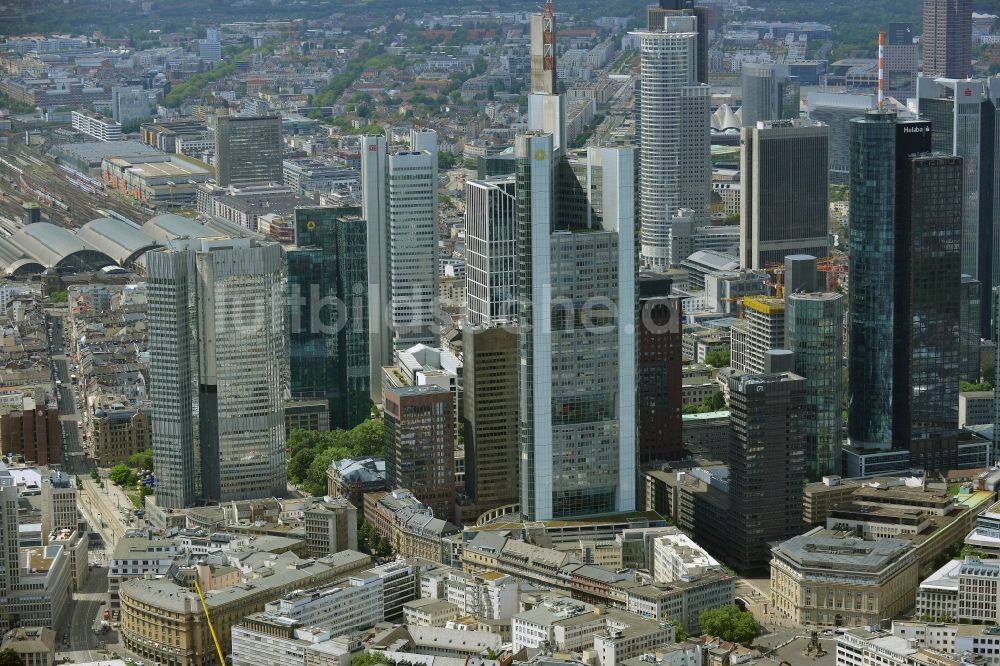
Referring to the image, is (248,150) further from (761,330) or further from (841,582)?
(841,582)

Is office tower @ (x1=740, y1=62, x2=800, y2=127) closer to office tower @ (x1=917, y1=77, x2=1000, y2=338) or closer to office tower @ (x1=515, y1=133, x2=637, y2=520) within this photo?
office tower @ (x1=917, y1=77, x2=1000, y2=338)

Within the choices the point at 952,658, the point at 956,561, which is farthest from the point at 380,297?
the point at 952,658

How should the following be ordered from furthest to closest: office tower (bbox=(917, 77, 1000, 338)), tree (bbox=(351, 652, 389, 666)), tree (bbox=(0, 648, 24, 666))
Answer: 1. office tower (bbox=(917, 77, 1000, 338))
2. tree (bbox=(0, 648, 24, 666))
3. tree (bbox=(351, 652, 389, 666))

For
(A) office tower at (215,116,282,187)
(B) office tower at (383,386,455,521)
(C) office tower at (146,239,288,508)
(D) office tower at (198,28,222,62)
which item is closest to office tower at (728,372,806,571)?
(B) office tower at (383,386,455,521)

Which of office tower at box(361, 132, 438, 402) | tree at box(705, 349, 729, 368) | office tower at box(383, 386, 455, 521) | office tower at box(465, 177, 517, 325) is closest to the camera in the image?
office tower at box(383, 386, 455, 521)

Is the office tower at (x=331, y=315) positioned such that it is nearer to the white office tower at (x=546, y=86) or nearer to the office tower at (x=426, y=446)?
the white office tower at (x=546, y=86)

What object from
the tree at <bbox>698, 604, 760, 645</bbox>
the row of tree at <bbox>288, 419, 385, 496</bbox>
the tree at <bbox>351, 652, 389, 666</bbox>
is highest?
the row of tree at <bbox>288, 419, 385, 496</bbox>

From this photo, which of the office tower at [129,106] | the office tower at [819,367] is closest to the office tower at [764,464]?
the office tower at [819,367]
